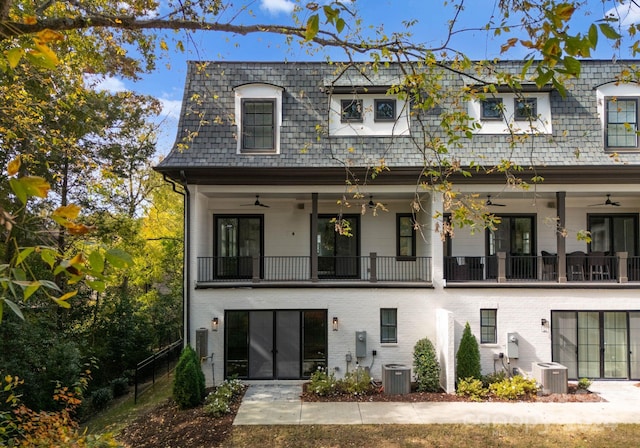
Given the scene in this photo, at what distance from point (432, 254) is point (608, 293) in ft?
17.0

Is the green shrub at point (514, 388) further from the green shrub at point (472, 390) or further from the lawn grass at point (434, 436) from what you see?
the lawn grass at point (434, 436)

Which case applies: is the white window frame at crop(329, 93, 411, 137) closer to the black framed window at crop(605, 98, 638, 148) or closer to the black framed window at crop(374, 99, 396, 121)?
the black framed window at crop(374, 99, 396, 121)

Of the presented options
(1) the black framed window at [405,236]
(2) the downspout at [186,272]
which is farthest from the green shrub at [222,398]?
(1) the black framed window at [405,236]

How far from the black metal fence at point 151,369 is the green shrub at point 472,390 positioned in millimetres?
8926

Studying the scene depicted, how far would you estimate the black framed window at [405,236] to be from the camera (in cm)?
1332

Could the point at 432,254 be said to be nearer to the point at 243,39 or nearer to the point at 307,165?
the point at 307,165

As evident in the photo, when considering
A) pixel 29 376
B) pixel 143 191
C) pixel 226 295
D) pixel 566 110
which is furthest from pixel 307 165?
pixel 143 191

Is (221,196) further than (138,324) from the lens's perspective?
No

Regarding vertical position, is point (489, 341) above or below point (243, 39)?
below

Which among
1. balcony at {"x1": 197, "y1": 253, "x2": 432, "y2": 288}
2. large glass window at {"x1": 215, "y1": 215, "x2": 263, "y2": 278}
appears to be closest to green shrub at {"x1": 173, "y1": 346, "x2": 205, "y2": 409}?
balcony at {"x1": 197, "y1": 253, "x2": 432, "y2": 288}

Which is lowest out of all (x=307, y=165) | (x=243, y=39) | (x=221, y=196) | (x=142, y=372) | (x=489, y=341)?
(x=142, y=372)

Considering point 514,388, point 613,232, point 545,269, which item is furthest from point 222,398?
point 613,232

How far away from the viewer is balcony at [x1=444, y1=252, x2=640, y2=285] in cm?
1165

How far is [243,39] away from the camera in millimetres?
7559
